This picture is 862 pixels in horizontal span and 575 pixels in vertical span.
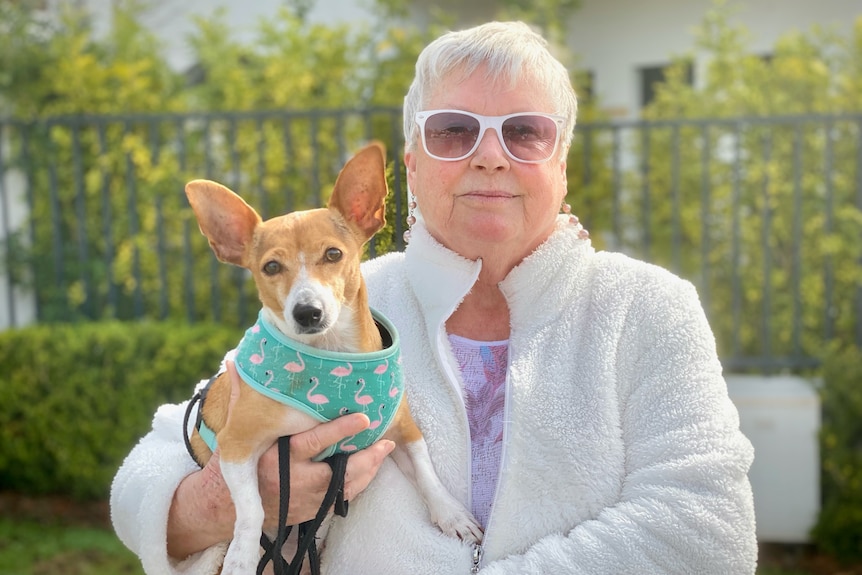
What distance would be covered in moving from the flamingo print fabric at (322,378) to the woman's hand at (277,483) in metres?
0.03

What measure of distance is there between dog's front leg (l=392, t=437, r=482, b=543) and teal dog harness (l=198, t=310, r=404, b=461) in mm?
108

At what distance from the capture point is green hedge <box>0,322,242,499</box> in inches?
215

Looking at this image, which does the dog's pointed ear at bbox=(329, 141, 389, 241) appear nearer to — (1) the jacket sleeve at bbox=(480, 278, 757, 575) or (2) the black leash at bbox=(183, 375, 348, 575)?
(2) the black leash at bbox=(183, 375, 348, 575)

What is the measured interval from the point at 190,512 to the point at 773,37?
8.54 metres

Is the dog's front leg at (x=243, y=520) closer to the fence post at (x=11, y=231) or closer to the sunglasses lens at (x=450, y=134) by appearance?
the sunglasses lens at (x=450, y=134)

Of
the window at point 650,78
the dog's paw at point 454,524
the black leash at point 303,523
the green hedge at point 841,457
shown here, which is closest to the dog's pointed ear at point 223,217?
the black leash at point 303,523

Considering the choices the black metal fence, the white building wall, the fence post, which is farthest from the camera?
the white building wall

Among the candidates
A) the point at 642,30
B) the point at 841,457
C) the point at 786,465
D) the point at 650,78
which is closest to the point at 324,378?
the point at 786,465

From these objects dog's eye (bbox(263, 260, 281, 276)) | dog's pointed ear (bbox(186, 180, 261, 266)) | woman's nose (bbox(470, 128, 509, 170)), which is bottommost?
dog's eye (bbox(263, 260, 281, 276))

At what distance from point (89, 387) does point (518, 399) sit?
422cm

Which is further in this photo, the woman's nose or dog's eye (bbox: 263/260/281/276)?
the woman's nose

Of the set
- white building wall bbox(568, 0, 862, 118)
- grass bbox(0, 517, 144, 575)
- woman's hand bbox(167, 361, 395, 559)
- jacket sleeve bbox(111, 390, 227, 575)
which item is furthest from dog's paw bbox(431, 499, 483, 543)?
white building wall bbox(568, 0, 862, 118)

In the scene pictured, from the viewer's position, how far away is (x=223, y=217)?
178cm

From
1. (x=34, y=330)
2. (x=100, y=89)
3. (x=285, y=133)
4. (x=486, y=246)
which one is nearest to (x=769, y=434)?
(x=285, y=133)
